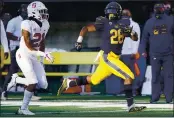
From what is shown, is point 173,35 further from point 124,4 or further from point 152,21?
point 124,4

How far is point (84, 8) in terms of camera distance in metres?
15.1

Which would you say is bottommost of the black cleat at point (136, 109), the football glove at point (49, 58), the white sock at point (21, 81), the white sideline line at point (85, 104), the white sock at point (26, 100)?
the white sideline line at point (85, 104)

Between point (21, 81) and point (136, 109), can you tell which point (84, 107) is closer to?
point (21, 81)

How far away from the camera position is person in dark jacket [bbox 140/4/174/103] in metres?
11.4

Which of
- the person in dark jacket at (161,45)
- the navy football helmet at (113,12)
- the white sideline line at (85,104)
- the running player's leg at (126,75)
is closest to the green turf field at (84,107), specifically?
the white sideline line at (85,104)

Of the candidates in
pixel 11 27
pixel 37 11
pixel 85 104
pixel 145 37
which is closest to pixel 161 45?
pixel 145 37

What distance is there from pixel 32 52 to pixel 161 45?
8.28 ft

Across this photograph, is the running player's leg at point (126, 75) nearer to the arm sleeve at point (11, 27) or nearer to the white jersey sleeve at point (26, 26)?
the white jersey sleeve at point (26, 26)

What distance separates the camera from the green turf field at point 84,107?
9703mm

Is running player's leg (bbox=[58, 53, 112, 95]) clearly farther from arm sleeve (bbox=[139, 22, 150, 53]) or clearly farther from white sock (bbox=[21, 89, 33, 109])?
arm sleeve (bbox=[139, 22, 150, 53])

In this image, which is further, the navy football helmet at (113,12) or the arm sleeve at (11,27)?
the arm sleeve at (11,27)

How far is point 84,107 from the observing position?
10.7 metres

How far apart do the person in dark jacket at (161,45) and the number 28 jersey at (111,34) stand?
4.43 ft

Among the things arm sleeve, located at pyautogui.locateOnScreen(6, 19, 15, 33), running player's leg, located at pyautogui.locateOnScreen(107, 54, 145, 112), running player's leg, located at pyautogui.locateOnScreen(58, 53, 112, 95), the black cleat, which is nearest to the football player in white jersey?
running player's leg, located at pyautogui.locateOnScreen(58, 53, 112, 95)
